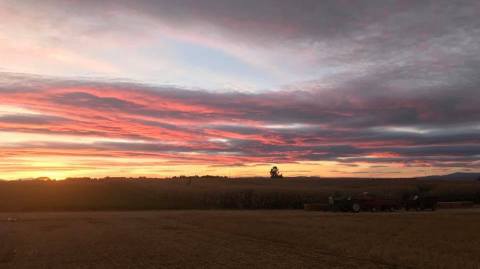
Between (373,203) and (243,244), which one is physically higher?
(373,203)

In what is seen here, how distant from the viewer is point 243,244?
84.2 feet

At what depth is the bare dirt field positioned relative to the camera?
20.4 metres

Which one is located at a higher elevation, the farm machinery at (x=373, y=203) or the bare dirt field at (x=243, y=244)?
the farm machinery at (x=373, y=203)

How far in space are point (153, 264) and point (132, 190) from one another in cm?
5594

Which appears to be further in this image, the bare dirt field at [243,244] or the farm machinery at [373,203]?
the farm machinery at [373,203]

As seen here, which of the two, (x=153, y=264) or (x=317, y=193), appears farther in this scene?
(x=317, y=193)

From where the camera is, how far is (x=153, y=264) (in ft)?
66.0

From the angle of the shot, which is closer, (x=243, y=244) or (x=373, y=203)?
(x=243, y=244)

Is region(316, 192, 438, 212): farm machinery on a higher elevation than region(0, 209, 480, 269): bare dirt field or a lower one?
higher

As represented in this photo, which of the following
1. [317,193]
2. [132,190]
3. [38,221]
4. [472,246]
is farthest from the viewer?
[132,190]

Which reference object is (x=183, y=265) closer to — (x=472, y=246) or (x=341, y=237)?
(x=341, y=237)

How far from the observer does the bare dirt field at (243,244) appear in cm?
2036

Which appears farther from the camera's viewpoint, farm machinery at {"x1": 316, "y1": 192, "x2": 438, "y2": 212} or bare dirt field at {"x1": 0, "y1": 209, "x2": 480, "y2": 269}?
farm machinery at {"x1": 316, "y1": 192, "x2": 438, "y2": 212}

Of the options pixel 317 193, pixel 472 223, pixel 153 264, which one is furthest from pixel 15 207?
pixel 472 223
